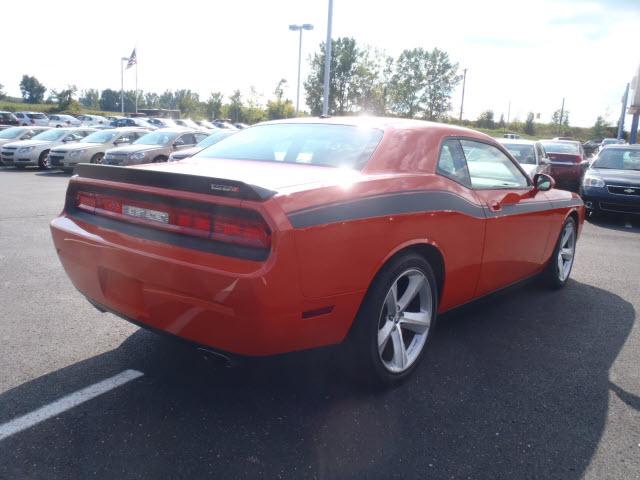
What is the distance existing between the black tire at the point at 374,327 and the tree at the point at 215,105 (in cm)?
7037

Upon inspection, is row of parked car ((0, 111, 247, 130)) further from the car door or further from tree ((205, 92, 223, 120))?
the car door

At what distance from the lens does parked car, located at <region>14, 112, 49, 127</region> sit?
36000 millimetres

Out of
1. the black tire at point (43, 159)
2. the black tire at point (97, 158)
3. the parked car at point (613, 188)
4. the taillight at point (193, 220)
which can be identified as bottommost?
the black tire at point (43, 159)

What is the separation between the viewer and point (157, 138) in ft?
50.9

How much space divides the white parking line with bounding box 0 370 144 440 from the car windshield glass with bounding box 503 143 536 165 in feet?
31.7

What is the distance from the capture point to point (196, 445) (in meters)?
2.42

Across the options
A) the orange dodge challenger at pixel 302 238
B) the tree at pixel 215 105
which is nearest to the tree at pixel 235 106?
the tree at pixel 215 105

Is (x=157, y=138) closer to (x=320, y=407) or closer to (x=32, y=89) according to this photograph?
(x=320, y=407)

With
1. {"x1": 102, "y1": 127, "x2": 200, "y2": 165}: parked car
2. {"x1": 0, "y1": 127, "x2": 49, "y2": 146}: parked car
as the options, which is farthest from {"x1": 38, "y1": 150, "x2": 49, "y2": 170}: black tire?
{"x1": 102, "y1": 127, "x2": 200, "y2": 165}: parked car

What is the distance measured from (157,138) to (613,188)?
1172cm

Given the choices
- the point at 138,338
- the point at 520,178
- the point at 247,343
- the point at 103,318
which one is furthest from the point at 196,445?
the point at 520,178

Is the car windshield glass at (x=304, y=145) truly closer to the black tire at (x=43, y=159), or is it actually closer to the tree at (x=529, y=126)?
the black tire at (x=43, y=159)

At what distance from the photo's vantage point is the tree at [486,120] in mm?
77569

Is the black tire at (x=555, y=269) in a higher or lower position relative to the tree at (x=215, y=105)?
lower
